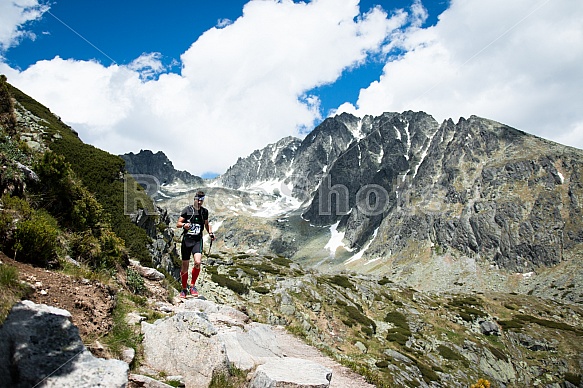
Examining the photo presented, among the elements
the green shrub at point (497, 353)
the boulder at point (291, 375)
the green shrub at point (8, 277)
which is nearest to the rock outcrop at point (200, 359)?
the boulder at point (291, 375)

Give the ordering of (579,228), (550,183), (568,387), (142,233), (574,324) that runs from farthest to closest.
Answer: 1. (550,183)
2. (579,228)
3. (574,324)
4. (568,387)
5. (142,233)

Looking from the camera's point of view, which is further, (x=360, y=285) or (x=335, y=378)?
(x=360, y=285)

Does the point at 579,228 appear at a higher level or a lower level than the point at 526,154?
lower

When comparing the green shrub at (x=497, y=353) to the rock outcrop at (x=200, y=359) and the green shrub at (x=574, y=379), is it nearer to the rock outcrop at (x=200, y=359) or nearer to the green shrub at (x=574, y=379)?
the green shrub at (x=574, y=379)

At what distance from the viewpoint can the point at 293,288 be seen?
41.9 meters

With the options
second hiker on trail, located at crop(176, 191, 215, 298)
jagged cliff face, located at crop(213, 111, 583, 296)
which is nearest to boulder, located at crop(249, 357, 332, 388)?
second hiker on trail, located at crop(176, 191, 215, 298)

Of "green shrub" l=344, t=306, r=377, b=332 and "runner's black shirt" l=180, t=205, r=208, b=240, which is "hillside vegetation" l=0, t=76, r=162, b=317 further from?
"green shrub" l=344, t=306, r=377, b=332

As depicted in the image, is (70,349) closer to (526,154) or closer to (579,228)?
(579,228)

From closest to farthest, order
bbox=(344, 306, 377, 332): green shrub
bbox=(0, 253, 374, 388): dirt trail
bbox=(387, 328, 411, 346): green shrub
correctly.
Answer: bbox=(0, 253, 374, 388): dirt trail → bbox=(387, 328, 411, 346): green shrub → bbox=(344, 306, 377, 332): green shrub

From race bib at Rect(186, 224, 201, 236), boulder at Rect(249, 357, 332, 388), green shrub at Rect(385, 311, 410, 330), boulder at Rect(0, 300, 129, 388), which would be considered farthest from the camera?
green shrub at Rect(385, 311, 410, 330)

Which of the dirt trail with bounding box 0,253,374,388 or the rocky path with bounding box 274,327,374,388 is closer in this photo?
the dirt trail with bounding box 0,253,374,388

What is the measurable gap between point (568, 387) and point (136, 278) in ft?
206

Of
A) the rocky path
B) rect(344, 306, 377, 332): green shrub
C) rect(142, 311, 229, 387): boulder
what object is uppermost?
rect(142, 311, 229, 387): boulder

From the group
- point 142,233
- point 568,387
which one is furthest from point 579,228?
point 142,233
